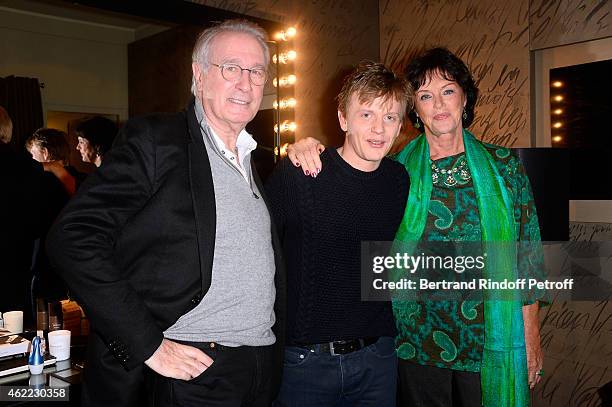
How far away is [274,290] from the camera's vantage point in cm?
129

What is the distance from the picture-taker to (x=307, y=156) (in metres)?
1.45

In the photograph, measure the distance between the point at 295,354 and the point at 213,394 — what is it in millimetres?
303

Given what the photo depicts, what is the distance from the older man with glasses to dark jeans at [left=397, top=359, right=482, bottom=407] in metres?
0.54

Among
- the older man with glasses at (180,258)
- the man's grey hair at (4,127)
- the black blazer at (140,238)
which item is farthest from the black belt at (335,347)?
the man's grey hair at (4,127)

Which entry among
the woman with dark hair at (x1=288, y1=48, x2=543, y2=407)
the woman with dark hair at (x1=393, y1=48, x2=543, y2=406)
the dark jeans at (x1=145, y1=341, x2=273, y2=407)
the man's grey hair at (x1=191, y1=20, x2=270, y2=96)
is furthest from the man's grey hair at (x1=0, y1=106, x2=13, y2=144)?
the woman with dark hair at (x1=393, y1=48, x2=543, y2=406)

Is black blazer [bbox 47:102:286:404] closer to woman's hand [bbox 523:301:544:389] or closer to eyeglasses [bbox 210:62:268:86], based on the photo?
eyeglasses [bbox 210:62:268:86]

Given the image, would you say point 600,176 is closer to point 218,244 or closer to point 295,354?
point 295,354

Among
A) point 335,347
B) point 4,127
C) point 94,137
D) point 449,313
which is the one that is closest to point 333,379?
point 335,347

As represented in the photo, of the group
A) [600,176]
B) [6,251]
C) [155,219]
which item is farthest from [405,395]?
[600,176]

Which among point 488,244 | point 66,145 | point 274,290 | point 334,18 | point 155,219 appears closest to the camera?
point 155,219

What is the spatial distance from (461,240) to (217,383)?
849 mm

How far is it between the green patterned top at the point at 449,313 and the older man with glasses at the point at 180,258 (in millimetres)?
511

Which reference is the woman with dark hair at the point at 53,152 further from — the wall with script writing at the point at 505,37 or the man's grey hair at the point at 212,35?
the wall with script writing at the point at 505,37
